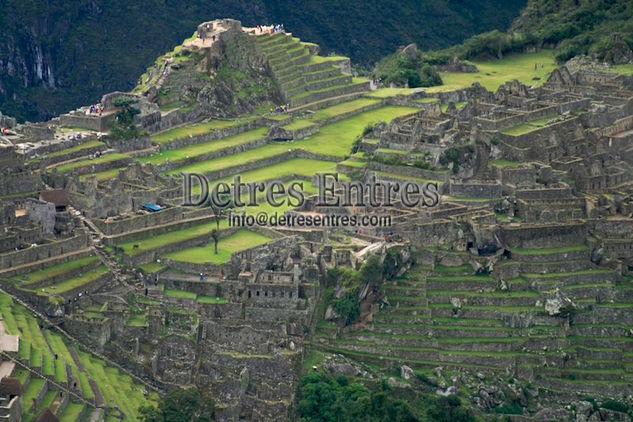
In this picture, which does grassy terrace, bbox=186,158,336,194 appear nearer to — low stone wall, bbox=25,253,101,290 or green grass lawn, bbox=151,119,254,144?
green grass lawn, bbox=151,119,254,144

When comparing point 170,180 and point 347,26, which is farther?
point 347,26

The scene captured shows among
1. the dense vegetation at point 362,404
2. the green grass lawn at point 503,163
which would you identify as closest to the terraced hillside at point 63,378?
the dense vegetation at point 362,404

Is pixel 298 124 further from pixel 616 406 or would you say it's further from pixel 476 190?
pixel 616 406

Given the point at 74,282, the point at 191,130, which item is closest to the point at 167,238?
the point at 74,282

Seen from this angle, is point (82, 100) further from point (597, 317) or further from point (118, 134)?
point (597, 317)

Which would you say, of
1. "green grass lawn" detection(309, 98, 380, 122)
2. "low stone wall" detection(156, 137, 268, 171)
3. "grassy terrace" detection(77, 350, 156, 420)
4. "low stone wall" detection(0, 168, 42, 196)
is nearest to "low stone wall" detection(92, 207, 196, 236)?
"low stone wall" detection(0, 168, 42, 196)

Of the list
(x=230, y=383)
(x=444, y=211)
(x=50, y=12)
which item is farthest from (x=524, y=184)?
(x=50, y=12)

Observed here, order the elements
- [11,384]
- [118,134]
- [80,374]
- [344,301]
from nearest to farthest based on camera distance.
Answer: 1. [11,384]
2. [80,374]
3. [344,301]
4. [118,134]
